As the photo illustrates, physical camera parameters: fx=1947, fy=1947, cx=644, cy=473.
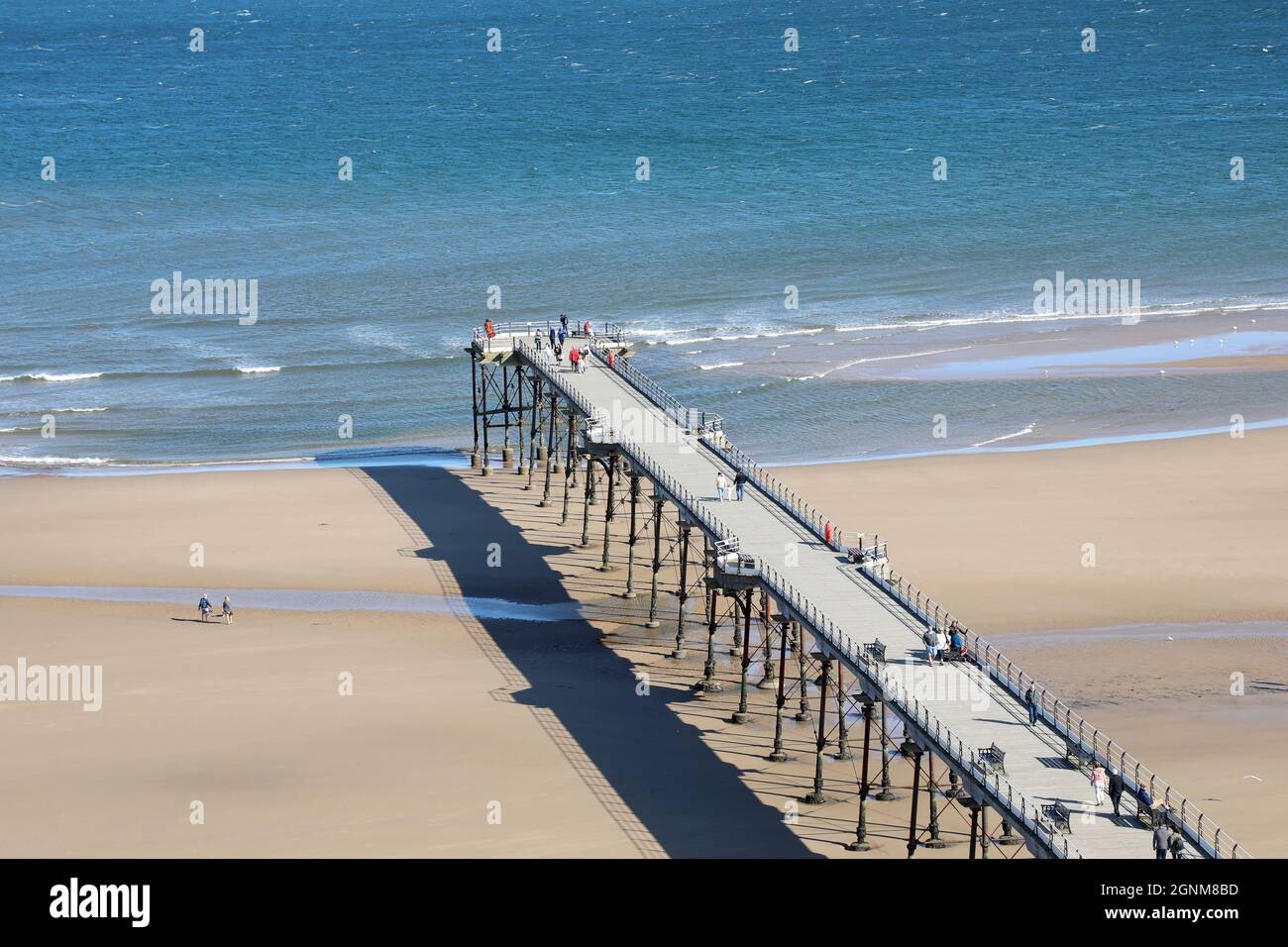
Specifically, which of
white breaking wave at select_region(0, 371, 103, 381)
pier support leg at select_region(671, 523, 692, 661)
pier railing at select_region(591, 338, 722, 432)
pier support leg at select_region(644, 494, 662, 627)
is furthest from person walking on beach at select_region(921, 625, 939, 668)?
white breaking wave at select_region(0, 371, 103, 381)

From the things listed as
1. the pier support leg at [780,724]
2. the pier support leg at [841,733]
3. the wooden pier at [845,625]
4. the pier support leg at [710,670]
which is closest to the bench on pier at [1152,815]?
the wooden pier at [845,625]

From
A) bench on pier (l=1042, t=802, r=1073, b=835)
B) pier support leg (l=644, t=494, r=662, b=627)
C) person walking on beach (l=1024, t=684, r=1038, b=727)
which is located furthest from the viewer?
pier support leg (l=644, t=494, r=662, b=627)

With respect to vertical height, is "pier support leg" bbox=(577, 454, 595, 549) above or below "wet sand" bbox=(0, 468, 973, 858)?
above

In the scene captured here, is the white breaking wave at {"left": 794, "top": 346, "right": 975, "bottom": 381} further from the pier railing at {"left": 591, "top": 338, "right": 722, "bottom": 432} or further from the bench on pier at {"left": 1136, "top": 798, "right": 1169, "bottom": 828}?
the bench on pier at {"left": 1136, "top": 798, "right": 1169, "bottom": 828}

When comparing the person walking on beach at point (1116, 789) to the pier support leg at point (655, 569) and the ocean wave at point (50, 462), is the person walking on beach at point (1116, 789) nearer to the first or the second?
the pier support leg at point (655, 569)

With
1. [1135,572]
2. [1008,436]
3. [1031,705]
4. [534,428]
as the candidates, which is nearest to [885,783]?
[1031,705]

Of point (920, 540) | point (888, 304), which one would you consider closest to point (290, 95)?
point (888, 304)
